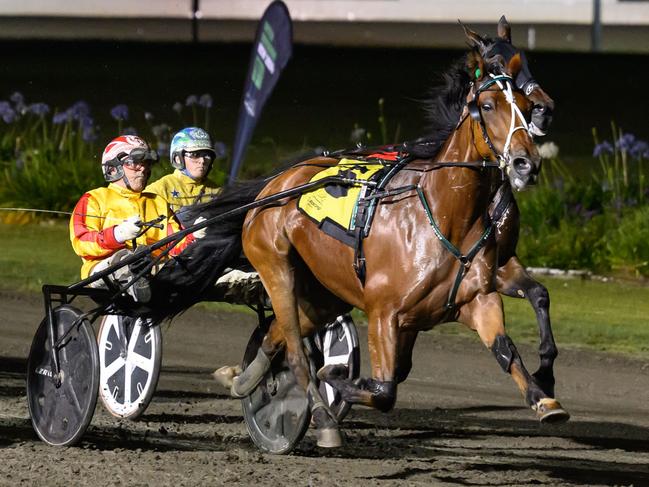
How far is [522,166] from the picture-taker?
5.26 metres

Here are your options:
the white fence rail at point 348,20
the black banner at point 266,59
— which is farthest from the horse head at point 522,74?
the white fence rail at point 348,20

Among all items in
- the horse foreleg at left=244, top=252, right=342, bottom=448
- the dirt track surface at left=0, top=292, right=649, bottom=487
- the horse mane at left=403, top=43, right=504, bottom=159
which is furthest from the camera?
the horse foreleg at left=244, top=252, right=342, bottom=448

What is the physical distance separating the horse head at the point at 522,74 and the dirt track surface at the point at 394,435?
1.48 metres

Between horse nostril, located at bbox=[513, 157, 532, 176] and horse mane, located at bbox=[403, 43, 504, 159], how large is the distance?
2.22 feet

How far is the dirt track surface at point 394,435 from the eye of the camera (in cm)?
609

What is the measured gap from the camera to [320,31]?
3012 cm

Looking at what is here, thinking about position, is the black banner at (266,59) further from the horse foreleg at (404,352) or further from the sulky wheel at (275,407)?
the horse foreleg at (404,352)

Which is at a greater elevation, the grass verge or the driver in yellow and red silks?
the driver in yellow and red silks

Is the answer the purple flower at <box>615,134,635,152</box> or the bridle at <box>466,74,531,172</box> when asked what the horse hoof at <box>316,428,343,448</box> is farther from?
the purple flower at <box>615,134,635,152</box>

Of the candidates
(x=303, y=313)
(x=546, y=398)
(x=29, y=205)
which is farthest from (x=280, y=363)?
(x=29, y=205)

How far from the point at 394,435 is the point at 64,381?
1.59m

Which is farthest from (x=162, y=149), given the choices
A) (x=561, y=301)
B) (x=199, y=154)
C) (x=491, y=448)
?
(x=491, y=448)

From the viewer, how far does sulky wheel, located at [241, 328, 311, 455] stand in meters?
6.67

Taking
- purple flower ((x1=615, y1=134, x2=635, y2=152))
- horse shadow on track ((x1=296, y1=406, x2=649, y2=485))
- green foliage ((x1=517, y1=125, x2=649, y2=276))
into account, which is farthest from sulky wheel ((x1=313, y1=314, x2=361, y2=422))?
purple flower ((x1=615, y1=134, x2=635, y2=152))
